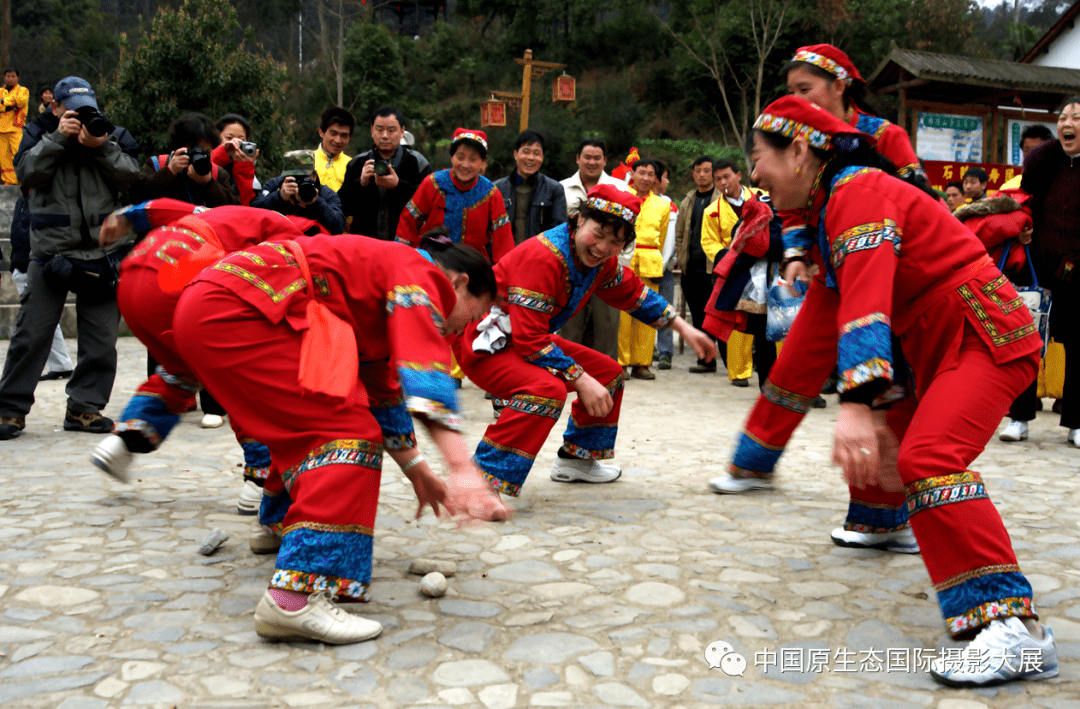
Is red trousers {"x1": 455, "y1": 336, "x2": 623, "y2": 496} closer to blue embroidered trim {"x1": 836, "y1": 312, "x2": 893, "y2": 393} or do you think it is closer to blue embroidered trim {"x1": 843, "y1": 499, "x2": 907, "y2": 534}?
blue embroidered trim {"x1": 843, "y1": 499, "x2": 907, "y2": 534}

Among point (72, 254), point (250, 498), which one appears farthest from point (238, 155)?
point (250, 498)

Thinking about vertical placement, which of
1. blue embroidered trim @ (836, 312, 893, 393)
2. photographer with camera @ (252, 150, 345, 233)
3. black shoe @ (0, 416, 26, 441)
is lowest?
black shoe @ (0, 416, 26, 441)

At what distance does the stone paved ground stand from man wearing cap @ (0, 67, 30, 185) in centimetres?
1122

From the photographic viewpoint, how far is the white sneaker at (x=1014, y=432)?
18.1ft

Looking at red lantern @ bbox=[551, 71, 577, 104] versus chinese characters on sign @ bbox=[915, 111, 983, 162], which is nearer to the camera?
chinese characters on sign @ bbox=[915, 111, 983, 162]

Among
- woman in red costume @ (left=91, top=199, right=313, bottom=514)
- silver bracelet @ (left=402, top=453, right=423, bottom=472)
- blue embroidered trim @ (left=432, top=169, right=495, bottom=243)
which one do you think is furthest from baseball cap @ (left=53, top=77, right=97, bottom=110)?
silver bracelet @ (left=402, top=453, right=423, bottom=472)

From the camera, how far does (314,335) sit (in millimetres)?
2570

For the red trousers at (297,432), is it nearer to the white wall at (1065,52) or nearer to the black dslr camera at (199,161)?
the black dslr camera at (199,161)

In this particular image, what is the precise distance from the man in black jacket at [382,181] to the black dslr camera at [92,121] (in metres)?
1.70

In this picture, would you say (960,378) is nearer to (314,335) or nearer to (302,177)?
(314,335)

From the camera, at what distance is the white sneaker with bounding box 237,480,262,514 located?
3719 millimetres

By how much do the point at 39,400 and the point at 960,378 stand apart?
6241 millimetres

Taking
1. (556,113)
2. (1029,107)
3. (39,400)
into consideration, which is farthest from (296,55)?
(39,400)

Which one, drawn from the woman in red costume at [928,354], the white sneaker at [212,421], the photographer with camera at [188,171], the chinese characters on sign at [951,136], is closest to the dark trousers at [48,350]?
the white sneaker at [212,421]
